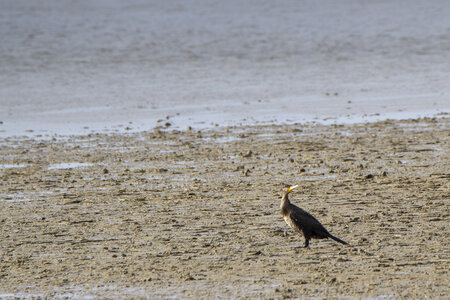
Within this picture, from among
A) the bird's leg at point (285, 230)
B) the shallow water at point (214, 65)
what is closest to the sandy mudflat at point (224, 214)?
the bird's leg at point (285, 230)

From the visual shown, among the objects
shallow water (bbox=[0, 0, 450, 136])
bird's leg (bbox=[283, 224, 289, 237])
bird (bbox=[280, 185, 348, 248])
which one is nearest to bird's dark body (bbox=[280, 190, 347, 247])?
bird (bbox=[280, 185, 348, 248])

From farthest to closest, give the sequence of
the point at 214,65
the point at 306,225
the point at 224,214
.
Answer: the point at 214,65, the point at 224,214, the point at 306,225

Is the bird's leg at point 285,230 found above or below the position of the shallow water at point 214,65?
above

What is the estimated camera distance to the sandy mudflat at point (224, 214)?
690 cm

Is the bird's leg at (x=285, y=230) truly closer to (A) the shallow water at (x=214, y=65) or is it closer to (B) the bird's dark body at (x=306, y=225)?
(B) the bird's dark body at (x=306, y=225)

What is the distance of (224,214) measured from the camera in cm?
912

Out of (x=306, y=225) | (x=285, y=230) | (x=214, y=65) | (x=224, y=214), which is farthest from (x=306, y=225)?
(x=214, y=65)

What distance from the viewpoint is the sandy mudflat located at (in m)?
6.90

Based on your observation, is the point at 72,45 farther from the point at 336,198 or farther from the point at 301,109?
the point at 336,198

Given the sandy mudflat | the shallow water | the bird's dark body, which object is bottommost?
the shallow water

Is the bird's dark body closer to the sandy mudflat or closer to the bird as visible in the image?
the bird

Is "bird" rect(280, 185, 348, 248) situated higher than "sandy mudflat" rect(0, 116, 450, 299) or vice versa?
"bird" rect(280, 185, 348, 248)

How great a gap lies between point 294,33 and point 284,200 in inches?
1336

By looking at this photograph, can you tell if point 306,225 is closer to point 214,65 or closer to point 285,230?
point 285,230
